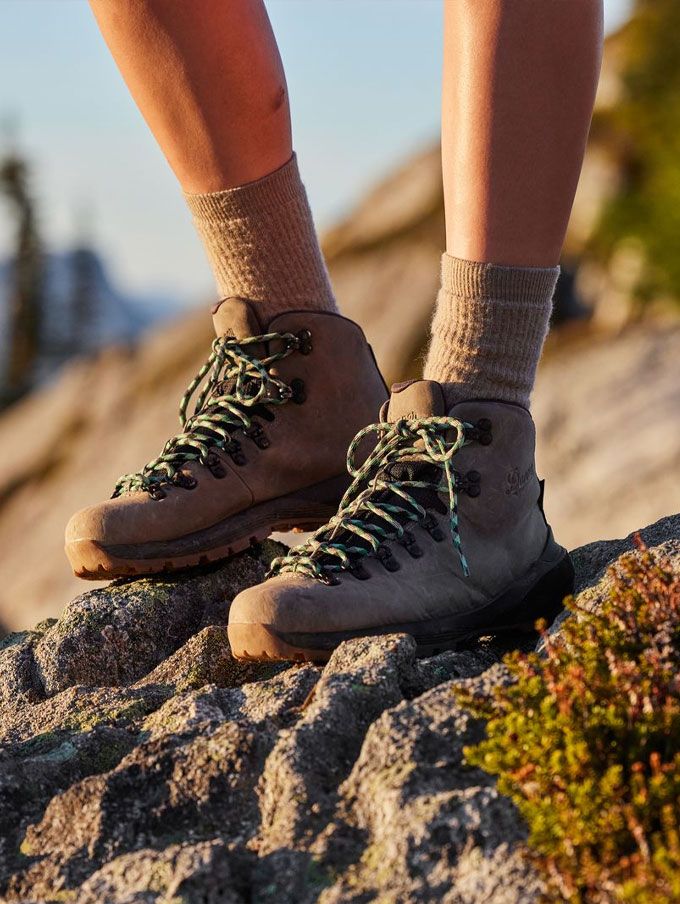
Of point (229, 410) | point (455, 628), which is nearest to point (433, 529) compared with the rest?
point (455, 628)

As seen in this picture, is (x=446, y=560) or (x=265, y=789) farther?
(x=446, y=560)

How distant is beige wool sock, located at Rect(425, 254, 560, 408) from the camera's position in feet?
9.33

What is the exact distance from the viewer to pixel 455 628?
2777 millimetres

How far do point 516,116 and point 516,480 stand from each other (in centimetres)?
82

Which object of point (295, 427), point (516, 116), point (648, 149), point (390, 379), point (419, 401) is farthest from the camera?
point (648, 149)

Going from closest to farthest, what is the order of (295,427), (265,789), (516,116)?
1. (265,789)
2. (516,116)
3. (295,427)

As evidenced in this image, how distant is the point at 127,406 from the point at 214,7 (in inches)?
607

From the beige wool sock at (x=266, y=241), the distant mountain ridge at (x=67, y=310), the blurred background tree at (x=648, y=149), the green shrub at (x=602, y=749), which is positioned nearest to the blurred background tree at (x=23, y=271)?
the distant mountain ridge at (x=67, y=310)

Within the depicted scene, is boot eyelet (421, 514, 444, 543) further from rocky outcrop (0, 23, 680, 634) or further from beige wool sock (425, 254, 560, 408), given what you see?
rocky outcrop (0, 23, 680, 634)

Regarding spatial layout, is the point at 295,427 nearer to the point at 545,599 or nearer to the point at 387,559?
the point at 387,559

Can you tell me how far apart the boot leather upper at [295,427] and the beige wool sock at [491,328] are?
46 cm

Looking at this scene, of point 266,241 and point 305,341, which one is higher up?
point 266,241

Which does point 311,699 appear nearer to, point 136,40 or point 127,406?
point 136,40

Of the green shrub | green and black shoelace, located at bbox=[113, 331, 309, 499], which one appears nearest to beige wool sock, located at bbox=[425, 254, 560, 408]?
green and black shoelace, located at bbox=[113, 331, 309, 499]
